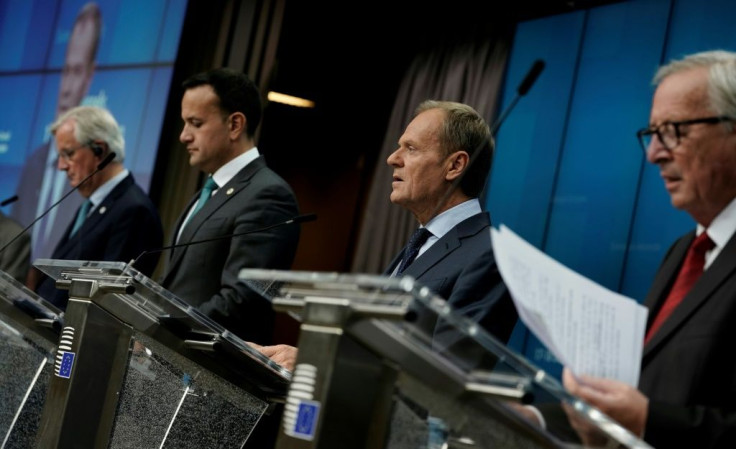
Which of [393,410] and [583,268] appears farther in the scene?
[583,268]

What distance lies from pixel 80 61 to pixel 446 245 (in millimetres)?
4772

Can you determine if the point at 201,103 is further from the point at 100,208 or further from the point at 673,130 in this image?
the point at 673,130

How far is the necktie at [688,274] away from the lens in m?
2.08

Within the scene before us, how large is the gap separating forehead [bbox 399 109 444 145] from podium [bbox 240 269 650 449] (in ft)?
4.73

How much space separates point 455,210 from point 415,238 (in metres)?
0.13

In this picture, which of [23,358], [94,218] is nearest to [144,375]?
[23,358]

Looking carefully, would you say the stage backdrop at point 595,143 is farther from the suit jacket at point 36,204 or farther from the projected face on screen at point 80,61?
the projected face on screen at point 80,61

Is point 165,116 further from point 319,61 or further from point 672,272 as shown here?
point 672,272

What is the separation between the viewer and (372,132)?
8.02m

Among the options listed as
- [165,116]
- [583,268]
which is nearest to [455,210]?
[583,268]

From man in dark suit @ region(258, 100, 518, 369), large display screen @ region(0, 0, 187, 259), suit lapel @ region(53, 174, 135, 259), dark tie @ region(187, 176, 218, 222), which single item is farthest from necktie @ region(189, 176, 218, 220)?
large display screen @ region(0, 0, 187, 259)

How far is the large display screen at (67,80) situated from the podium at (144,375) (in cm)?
383

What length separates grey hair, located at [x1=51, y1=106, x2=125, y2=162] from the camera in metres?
4.93

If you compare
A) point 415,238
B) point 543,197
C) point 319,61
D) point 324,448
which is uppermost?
point 319,61
